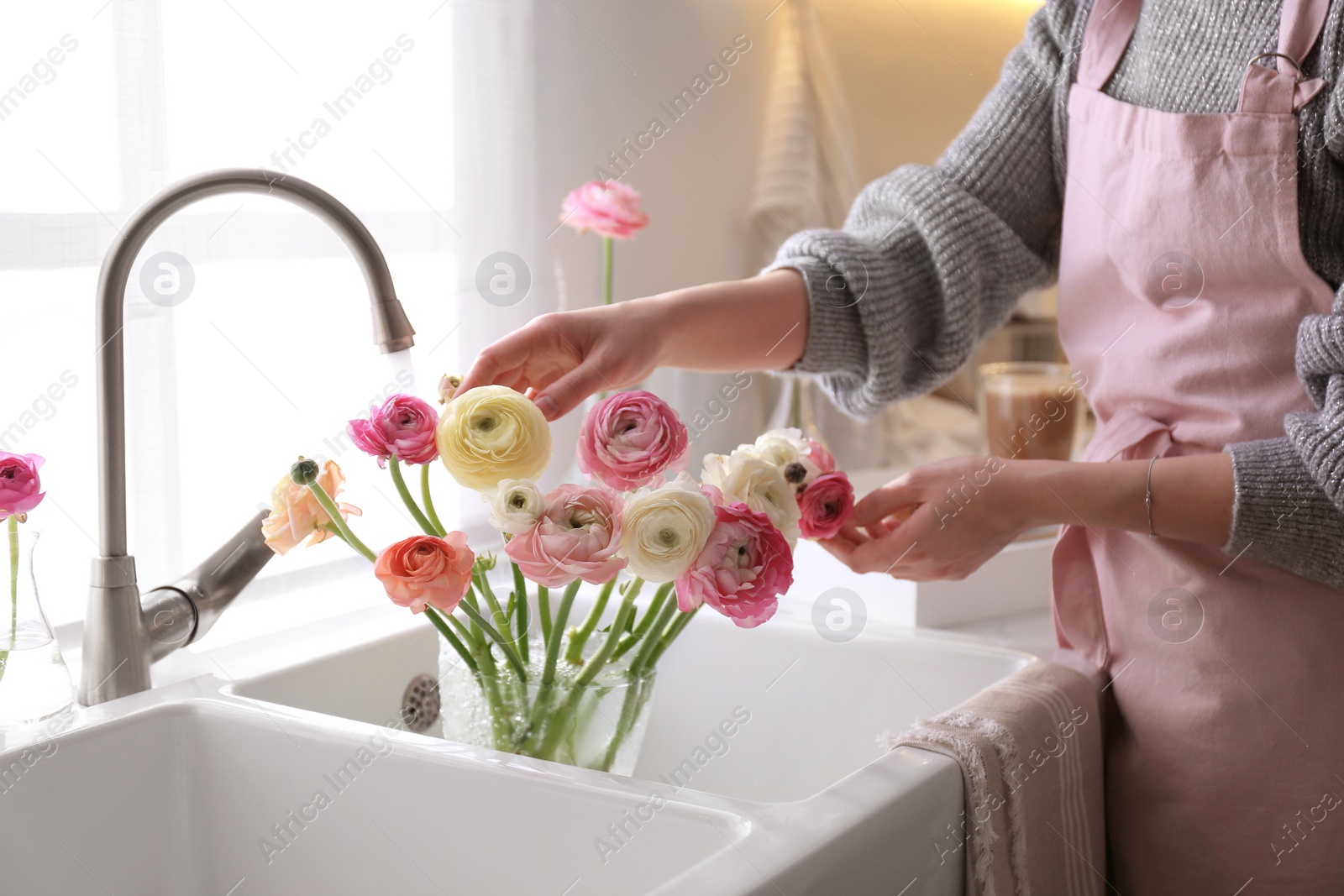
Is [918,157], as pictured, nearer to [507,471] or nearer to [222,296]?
[222,296]

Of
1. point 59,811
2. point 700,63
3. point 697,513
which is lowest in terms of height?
point 59,811

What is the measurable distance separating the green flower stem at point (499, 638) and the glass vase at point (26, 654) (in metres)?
0.24

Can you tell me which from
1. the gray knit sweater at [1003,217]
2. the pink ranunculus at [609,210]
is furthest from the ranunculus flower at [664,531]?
the pink ranunculus at [609,210]

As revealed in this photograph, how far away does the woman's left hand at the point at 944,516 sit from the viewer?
80cm

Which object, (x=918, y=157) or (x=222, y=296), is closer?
(x=222, y=296)

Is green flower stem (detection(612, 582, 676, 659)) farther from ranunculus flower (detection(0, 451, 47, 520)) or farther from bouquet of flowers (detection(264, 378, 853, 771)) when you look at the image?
ranunculus flower (detection(0, 451, 47, 520))

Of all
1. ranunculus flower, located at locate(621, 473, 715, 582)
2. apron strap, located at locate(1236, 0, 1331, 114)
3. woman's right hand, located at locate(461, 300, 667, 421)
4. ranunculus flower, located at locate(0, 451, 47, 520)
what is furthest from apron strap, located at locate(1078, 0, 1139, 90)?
ranunculus flower, located at locate(0, 451, 47, 520)

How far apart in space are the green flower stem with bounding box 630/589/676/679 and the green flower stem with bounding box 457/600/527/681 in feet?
0.23

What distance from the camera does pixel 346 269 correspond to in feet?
3.62

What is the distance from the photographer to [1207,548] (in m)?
0.80

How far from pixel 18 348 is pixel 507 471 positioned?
47 cm

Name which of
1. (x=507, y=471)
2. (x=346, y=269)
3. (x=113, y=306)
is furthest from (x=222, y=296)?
(x=507, y=471)

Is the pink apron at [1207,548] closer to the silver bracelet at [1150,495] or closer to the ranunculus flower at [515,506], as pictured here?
the silver bracelet at [1150,495]

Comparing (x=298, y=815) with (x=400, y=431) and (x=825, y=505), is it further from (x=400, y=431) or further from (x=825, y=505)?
(x=825, y=505)
